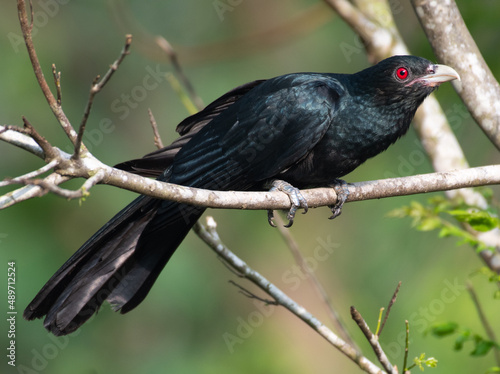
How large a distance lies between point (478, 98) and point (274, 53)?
5.31 metres

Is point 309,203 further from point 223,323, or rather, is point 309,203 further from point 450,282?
point 223,323

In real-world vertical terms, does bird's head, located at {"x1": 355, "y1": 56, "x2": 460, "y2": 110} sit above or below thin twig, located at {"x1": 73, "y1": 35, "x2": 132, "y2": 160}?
below

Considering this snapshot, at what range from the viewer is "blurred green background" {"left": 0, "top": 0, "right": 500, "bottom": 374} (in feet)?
18.4

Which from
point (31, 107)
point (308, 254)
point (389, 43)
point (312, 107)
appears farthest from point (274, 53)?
point (312, 107)

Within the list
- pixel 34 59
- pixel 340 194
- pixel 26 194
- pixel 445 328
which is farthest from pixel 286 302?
pixel 34 59

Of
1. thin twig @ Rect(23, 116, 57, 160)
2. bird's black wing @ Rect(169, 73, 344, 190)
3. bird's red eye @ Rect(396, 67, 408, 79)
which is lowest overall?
bird's red eye @ Rect(396, 67, 408, 79)

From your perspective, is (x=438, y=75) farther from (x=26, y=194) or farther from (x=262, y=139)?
(x=26, y=194)

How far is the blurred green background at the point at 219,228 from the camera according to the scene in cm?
559

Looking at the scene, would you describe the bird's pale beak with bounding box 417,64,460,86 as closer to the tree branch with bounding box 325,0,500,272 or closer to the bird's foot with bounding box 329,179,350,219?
the tree branch with bounding box 325,0,500,272

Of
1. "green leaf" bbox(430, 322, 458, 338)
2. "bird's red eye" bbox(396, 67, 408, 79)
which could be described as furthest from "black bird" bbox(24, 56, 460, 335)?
"green leaf" bbox(430, 322, 458, 338)

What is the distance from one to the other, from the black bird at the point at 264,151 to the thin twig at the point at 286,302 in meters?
0.18

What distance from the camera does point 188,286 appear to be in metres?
6.62

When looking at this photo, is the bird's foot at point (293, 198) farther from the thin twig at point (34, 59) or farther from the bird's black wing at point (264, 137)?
the thin twig at point (34, 59)

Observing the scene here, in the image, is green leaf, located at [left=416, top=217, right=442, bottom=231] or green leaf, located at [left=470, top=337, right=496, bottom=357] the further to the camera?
green leaf, located at [left=416, top=217, right=442, bottom=231]
